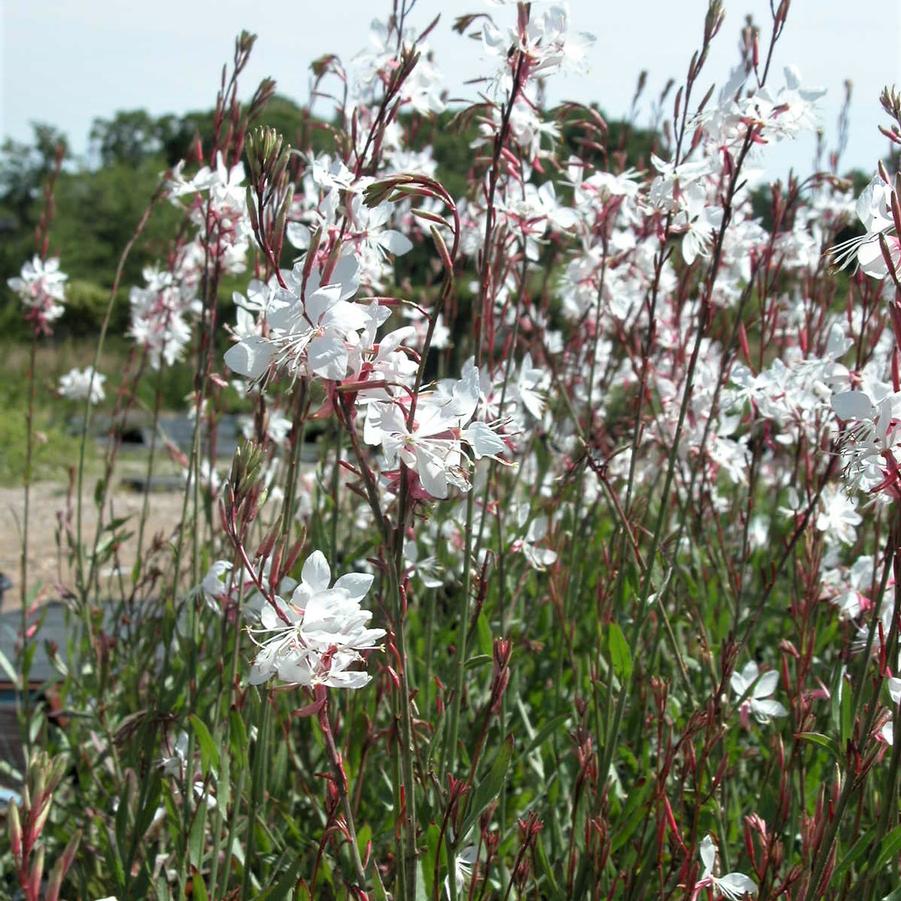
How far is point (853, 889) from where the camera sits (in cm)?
129

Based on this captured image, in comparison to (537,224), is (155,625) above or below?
below

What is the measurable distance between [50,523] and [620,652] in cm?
673

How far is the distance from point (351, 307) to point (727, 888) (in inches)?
33.5

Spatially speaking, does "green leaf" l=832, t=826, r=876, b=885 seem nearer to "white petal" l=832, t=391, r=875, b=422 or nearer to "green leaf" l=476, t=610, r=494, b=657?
"white petal" l=832, t=391, r=875, b=422

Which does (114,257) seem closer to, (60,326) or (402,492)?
(60,326)

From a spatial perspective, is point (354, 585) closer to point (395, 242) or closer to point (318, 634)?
point (318, 634)

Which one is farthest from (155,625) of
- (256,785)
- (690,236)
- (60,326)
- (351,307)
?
(60,326)

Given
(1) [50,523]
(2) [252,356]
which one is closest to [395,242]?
(2) [252,356]

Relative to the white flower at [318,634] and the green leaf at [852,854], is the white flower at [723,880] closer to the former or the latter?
the green leaf at [852,854]

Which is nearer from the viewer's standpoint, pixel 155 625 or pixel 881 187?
pixel 881 187

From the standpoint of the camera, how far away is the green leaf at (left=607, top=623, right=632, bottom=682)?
55.4 inches

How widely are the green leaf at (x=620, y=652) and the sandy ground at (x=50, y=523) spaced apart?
11.9 feet

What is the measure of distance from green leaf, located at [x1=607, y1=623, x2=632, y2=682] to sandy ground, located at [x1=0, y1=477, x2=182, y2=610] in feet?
11.9

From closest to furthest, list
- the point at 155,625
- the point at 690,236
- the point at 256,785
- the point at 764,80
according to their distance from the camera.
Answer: the point at 256,785 → the point at 764,80 → the point at 690,236 → the point at 155,625
